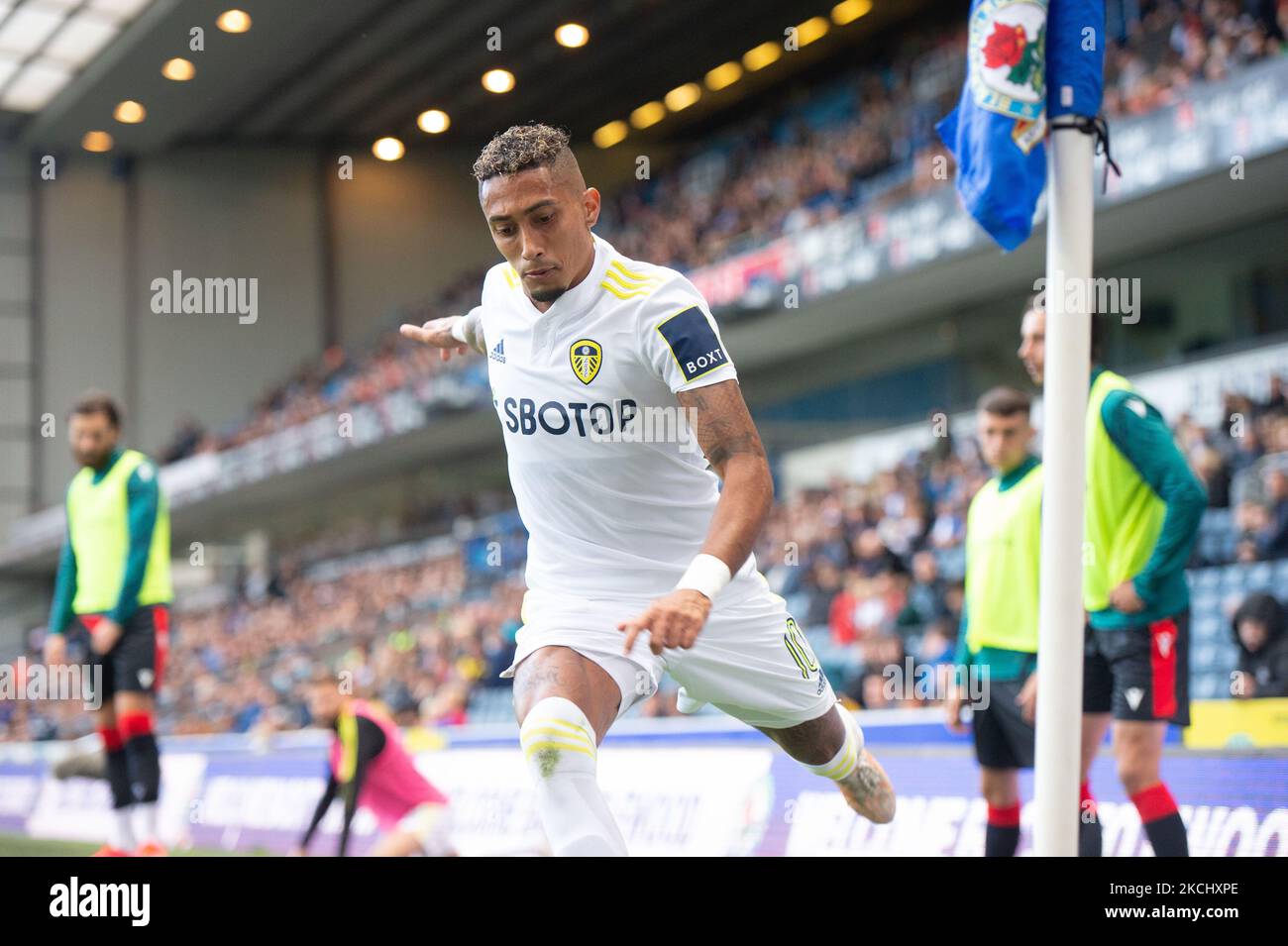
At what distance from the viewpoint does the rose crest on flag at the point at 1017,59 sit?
12.3 ft

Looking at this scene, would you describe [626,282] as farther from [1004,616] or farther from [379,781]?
[379,781]

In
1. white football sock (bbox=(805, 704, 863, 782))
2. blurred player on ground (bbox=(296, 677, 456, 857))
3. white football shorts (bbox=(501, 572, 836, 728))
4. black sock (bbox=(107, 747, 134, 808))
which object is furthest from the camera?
blurred player on ground (bbox=(296, 677, 456, 857))

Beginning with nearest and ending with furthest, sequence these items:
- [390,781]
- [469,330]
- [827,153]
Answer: [469,330] < [390,781] < [827,153]

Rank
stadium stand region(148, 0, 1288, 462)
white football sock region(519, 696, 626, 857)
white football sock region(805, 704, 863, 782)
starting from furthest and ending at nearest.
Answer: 1. stadium stand region(148, 0, 1288, 462)
2. white football sock region(805, 704, 863, 782)
3. white football sock region(519, 696, 626, 857)

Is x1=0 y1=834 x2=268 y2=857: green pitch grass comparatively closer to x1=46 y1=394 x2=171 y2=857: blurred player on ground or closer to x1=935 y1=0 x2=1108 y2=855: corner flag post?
x1=46 y1=394 x2=171 y2=857: blurred player on ground

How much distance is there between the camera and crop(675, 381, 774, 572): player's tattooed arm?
143 inches

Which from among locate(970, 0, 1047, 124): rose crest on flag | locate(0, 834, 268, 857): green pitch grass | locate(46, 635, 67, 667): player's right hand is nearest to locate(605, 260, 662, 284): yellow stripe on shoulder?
locate(970, 0, 1047, 124): rose crest on flag

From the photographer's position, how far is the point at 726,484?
3730 mm

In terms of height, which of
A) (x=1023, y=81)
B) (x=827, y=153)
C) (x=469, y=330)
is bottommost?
(x=469, y=330)

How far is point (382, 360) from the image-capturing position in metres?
26.8

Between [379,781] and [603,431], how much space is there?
4.37m

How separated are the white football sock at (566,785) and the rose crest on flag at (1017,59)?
6.26ft

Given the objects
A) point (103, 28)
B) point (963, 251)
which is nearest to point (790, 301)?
point (963, 251)

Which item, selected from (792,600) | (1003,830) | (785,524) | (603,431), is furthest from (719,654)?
(785,524)
